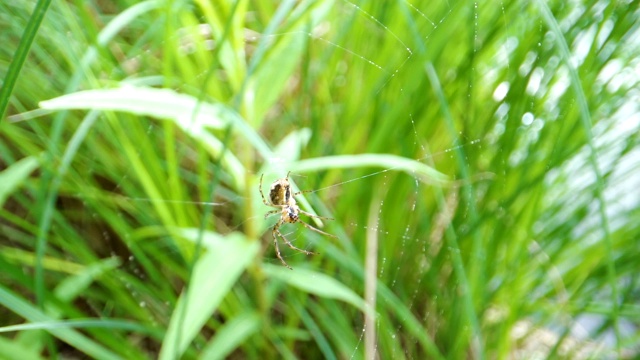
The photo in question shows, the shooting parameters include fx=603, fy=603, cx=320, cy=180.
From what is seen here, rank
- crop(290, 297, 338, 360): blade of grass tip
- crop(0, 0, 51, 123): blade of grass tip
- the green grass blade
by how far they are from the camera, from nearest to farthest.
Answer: crop(0, 0, 51, 123): blade of grass tip
the green grass blade
crop(290, 297, 338, 360): blade of grass tip

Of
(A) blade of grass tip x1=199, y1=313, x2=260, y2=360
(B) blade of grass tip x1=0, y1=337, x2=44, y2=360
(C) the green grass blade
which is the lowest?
(C) the green grass blade

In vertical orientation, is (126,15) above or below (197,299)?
above

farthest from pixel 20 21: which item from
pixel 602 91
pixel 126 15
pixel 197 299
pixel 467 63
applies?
pixel 602 91

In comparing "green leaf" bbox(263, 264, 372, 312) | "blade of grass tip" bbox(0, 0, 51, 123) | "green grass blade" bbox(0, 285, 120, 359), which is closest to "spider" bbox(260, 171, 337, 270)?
"green leaf" bbox(263, 264, 372, 312)

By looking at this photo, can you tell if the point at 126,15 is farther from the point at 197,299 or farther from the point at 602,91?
the point at 602,91

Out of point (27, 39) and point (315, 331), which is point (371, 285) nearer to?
point (315, 331)

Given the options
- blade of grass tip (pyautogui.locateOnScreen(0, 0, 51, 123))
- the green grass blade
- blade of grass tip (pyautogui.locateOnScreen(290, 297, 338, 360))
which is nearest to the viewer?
blade of grass tip (pyautogui.locateOnScreen(0, 0, 51, 123))

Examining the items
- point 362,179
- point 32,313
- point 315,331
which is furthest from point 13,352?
point 362,179

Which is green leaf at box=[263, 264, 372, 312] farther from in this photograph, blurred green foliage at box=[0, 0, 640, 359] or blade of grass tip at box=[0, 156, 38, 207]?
blade of grass tip at box=[0, 156, 38, 207]
